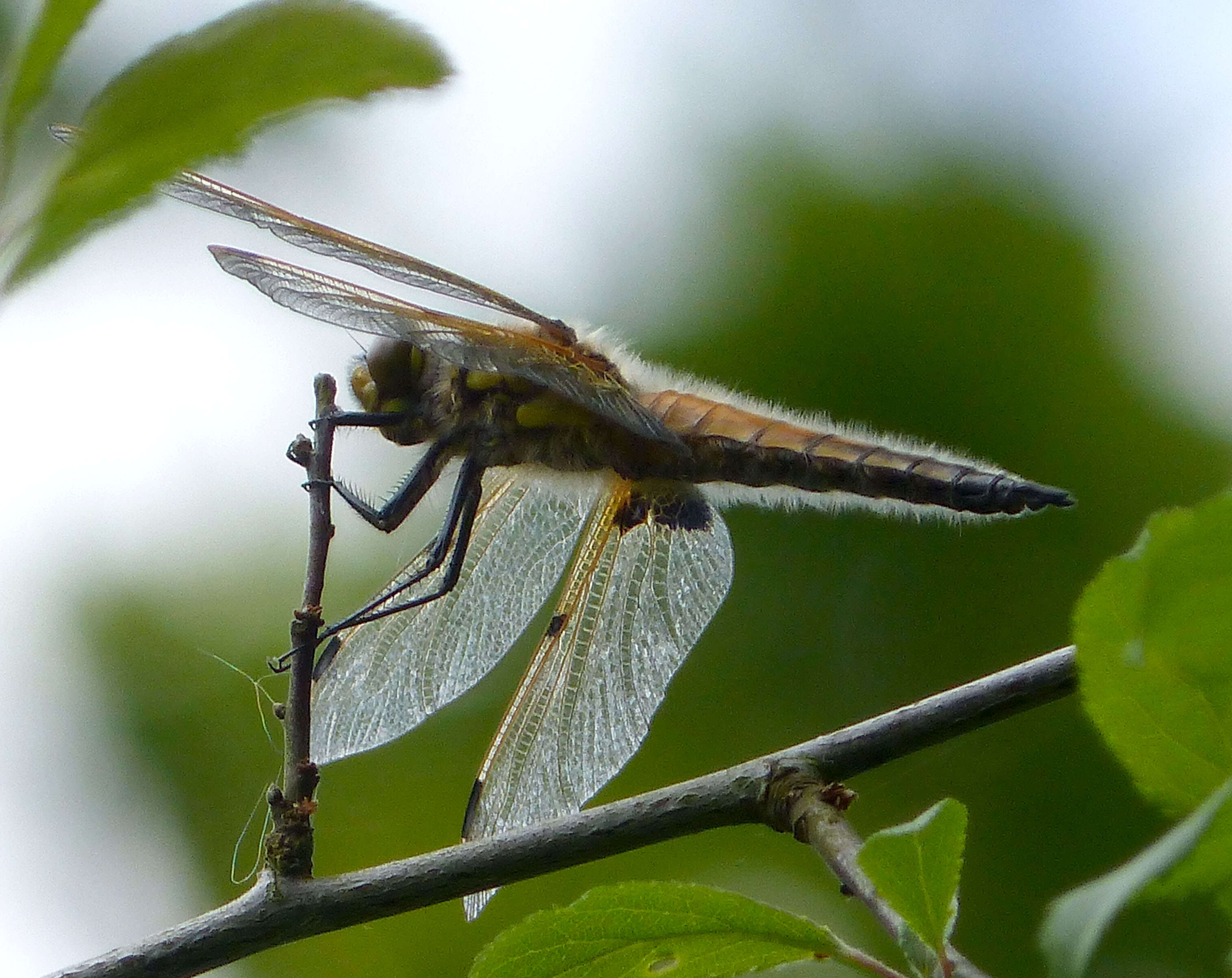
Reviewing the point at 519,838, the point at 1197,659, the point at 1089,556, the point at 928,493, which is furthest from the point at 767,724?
the point at 1197,659

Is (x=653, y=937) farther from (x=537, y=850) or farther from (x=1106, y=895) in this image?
(x=1106, y=895)

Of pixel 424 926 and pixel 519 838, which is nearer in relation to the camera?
pixel 519 838

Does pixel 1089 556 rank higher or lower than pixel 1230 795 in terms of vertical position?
lower

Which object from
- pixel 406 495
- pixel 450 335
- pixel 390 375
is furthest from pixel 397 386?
pixel 450 335

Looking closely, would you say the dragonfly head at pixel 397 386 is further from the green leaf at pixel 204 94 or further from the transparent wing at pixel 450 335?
the green leaf at pixel 204 94

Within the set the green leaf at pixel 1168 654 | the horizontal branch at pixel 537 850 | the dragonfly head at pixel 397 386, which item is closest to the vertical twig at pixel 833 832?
the horizontal branch at pixel 537 850

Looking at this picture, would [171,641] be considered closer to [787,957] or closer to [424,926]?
[424,926]
